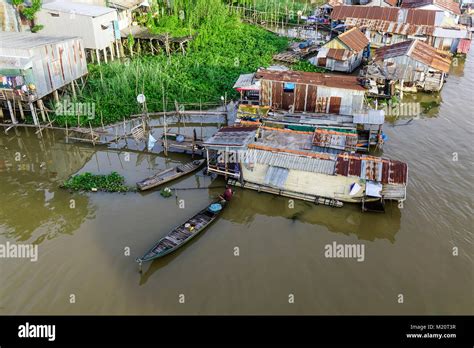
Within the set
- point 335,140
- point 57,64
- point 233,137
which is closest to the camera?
point 233,137

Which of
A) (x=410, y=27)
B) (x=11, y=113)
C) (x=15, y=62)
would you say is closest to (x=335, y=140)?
(x=15, y=62)

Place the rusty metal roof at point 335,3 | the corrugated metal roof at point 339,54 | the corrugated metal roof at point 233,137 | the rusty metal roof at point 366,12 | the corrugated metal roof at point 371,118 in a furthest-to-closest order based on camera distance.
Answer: the rusty metal roof at point 335,3, the rusty metal roof at point 366,12, the corrugated metal roof at point 339,54, the corrugated metal roof at point 371,118, the corrugated metal roof at point 233,137

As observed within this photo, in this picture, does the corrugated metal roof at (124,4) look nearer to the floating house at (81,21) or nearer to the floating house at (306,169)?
the floating house at (81,21)

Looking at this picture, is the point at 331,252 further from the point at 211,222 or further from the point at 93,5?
the point at 93,5

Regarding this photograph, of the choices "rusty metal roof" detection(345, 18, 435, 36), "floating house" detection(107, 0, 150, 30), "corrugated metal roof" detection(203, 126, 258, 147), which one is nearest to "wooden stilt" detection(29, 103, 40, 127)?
"corrugated metal roof" detection(203, 126, 258, 147)

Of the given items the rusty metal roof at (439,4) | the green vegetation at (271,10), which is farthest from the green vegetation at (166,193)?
the rusty metal roof at (439,4)

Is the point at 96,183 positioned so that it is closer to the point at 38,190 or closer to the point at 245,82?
the point at 38,190
